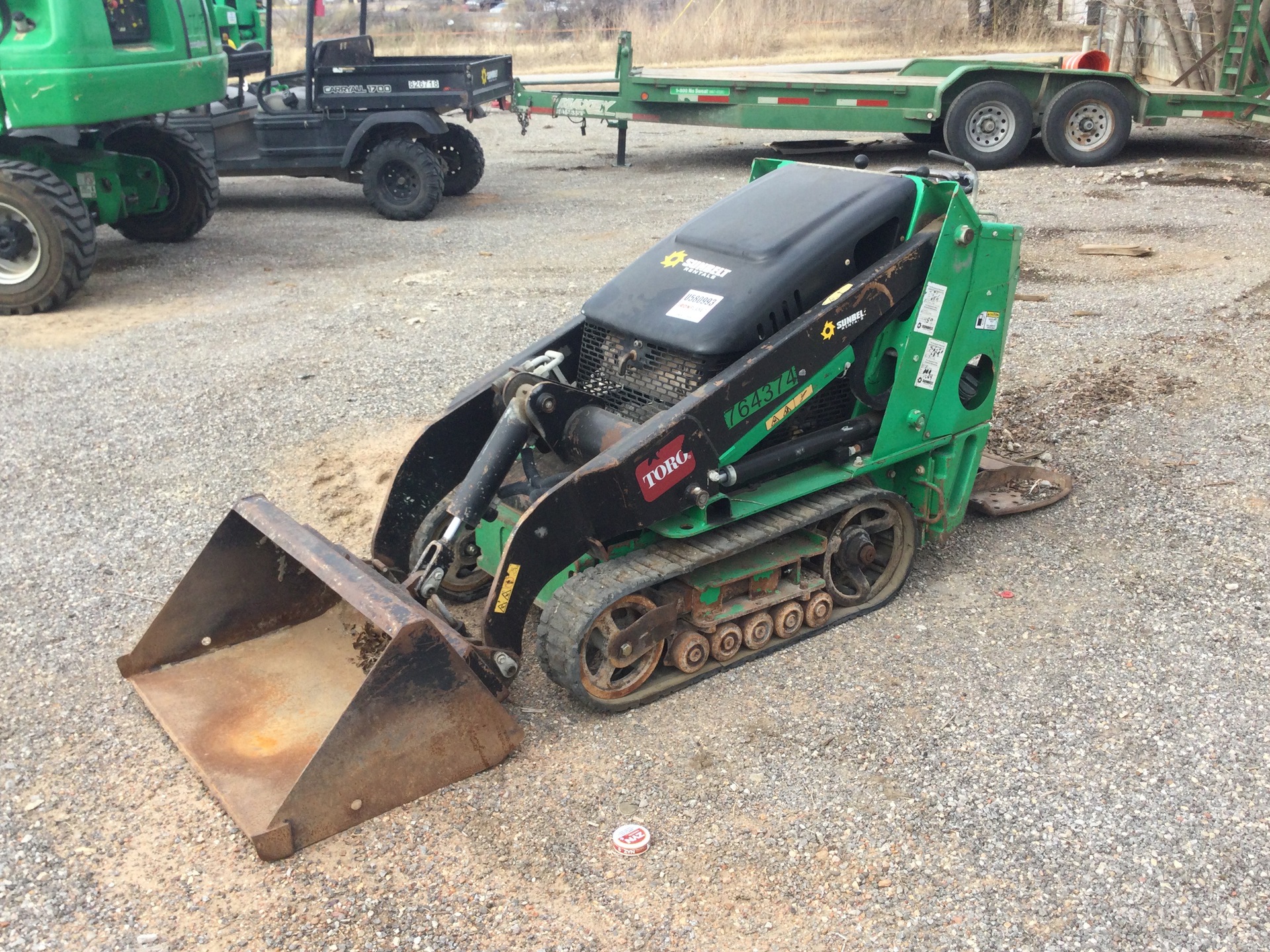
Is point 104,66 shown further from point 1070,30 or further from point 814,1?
point 814,1

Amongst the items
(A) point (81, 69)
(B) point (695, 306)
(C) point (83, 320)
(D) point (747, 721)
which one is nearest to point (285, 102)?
(A) point (81, 69)

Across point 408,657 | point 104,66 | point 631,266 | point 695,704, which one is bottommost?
point 695,704

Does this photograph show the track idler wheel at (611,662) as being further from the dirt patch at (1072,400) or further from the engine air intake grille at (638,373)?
the dirt patch at (1072,400)

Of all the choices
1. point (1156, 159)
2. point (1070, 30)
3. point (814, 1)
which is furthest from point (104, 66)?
point (814, 1)

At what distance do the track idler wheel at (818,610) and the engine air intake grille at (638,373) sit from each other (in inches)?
35.2

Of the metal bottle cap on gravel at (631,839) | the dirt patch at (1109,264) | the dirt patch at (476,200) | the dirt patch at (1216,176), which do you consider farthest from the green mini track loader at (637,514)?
the dirt patch at (1216,176)

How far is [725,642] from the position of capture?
409cm

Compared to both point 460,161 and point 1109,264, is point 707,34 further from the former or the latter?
point 1109,264

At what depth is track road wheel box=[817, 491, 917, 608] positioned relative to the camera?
4.37 metres

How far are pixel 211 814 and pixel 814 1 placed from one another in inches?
1062

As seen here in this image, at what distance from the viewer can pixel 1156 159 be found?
42.0 ft

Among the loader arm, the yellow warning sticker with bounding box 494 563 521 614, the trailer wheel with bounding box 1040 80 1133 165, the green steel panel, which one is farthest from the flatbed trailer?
the yellow warning sticker with bounding box 494 563 521 614

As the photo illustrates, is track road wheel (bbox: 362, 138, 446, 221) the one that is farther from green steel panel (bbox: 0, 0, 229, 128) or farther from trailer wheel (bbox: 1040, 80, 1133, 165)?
trailer wheel (bbox: 1040, 80, 1133, 165)

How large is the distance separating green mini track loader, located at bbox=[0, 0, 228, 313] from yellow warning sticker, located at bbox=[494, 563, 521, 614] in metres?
6.00
